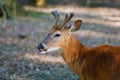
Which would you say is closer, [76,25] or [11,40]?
[76,25]

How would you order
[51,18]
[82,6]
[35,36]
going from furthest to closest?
[82,6]
[51,18]
[35,36]

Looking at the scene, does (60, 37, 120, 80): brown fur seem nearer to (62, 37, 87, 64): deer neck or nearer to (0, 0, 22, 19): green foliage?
(62, 37, 87, 64): deer neck

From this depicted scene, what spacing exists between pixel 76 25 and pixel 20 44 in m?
5.37

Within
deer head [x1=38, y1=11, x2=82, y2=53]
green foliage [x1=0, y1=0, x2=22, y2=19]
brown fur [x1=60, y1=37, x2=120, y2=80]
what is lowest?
green foliage [x1=0, y1=0, x2=22, y2=19]

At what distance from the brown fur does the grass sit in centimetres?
174

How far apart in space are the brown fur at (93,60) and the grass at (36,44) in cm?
174

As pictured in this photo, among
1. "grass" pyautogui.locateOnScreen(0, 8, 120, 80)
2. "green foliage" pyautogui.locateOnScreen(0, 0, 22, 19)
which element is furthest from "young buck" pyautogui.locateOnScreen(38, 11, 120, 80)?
"green foliage" pyautogui.locateOnScreen(0, 0, 22, 19)

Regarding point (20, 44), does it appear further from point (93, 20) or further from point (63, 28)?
point (93, 20)

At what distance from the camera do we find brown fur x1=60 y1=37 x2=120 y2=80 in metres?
5.80

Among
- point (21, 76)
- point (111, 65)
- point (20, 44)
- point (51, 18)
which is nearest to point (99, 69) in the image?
point (111, 65)

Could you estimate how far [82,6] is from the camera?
78.8 feet

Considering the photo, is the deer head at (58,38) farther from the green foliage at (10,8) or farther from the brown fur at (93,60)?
the green foliage at (10,8)

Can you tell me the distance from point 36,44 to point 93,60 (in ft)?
20.1

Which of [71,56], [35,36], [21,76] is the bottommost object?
[35,36]
